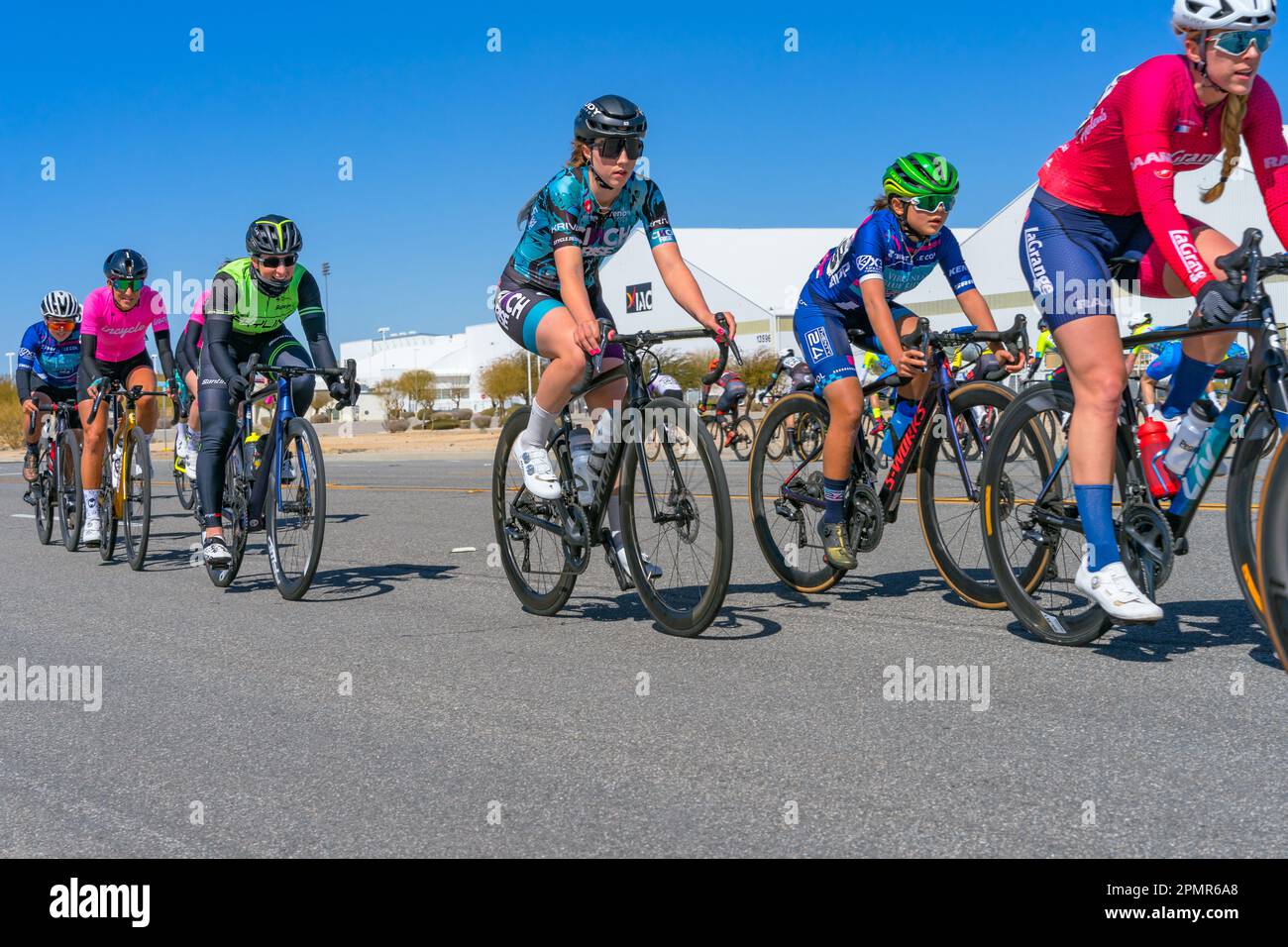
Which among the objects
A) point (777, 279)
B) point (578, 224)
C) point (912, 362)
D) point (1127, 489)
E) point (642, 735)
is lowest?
point (642, 735)

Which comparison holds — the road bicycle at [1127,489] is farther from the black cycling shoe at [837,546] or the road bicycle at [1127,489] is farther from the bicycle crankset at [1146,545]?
the black cycling shoe at [837,546]

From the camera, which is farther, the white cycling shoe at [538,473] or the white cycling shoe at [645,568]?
the white cycling shoe at [538,473]

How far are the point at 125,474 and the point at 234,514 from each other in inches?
85.0

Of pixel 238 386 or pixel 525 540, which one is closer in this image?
pixel 525 540

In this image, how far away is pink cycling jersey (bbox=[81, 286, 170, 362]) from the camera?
32.4 feet

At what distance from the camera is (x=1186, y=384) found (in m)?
4.68

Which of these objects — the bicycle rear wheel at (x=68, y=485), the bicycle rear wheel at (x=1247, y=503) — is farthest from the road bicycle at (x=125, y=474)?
the bicycle rear wheel at (x=1247, y=503)

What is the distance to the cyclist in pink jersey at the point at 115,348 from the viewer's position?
9.76m

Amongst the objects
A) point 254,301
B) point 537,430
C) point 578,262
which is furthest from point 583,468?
point 254,301

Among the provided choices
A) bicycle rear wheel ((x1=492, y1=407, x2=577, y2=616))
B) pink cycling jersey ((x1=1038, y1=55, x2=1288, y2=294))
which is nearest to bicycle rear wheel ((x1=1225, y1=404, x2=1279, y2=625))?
pink cycling jersey ((x1=1038, y1=55, x2=1288, y2=294))

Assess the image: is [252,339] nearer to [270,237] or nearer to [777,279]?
[270,237]

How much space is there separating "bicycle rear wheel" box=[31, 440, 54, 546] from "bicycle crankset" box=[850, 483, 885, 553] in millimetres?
7435

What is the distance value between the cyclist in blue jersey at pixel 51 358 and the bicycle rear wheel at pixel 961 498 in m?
7.71
